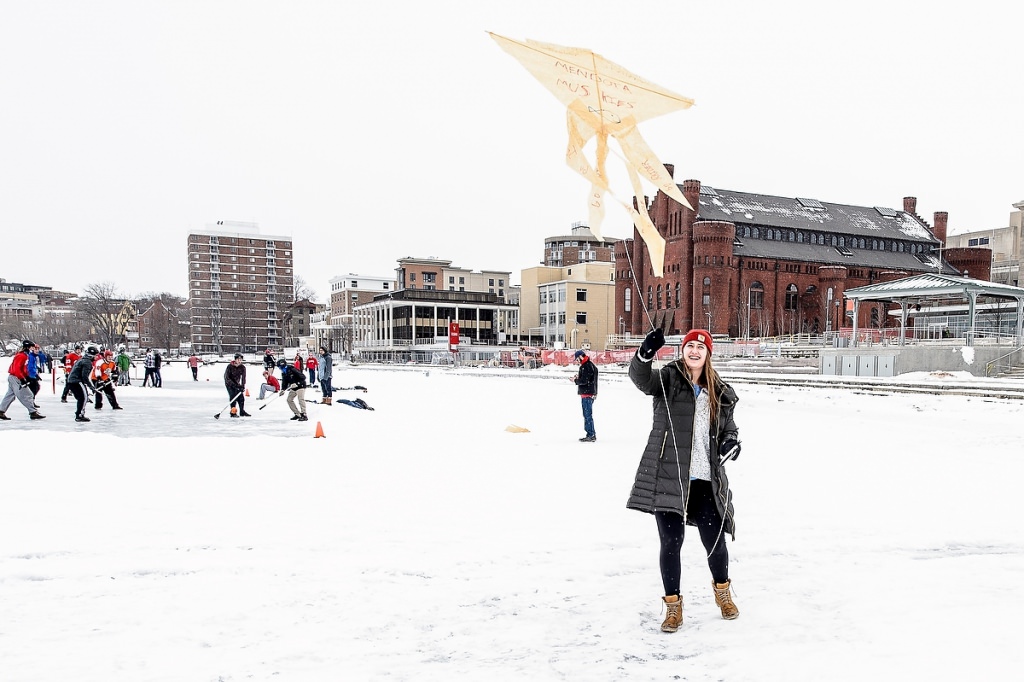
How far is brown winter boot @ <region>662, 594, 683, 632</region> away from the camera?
405 centimetres

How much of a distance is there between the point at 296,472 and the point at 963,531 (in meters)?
7.89

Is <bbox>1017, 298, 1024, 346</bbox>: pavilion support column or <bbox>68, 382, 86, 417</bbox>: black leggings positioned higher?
<bbox>1017, 298, 1024, 346</bbox>: pavilion support column

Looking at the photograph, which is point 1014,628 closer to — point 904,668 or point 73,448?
point 904,668

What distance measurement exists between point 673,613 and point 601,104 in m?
4.76

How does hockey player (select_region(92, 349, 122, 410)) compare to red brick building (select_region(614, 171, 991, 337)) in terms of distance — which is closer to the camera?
hockey player (select_region(92, 349, 122, 410))

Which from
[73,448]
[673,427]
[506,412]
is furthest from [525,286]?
[673,427]

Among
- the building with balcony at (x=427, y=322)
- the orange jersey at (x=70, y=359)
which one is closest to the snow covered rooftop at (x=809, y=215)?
the building with balcony at (x=427, y=322)

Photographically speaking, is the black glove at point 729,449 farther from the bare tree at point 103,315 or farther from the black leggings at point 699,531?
the bare tree at point 103,315

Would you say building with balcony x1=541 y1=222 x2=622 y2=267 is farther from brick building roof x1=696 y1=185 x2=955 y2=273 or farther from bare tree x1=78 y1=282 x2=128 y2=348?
bare tree x1=78 y1=282 x2=128 y2=348

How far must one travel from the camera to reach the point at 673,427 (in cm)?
413

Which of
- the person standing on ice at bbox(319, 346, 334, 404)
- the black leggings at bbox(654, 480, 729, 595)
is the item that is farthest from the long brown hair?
the person standing on ice at bbox(319, 346, 334, 404)

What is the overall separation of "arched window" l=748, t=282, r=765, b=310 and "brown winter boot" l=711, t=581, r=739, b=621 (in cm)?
6550

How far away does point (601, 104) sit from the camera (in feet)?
21.4

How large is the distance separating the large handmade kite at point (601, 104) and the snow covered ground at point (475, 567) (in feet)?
10.2
